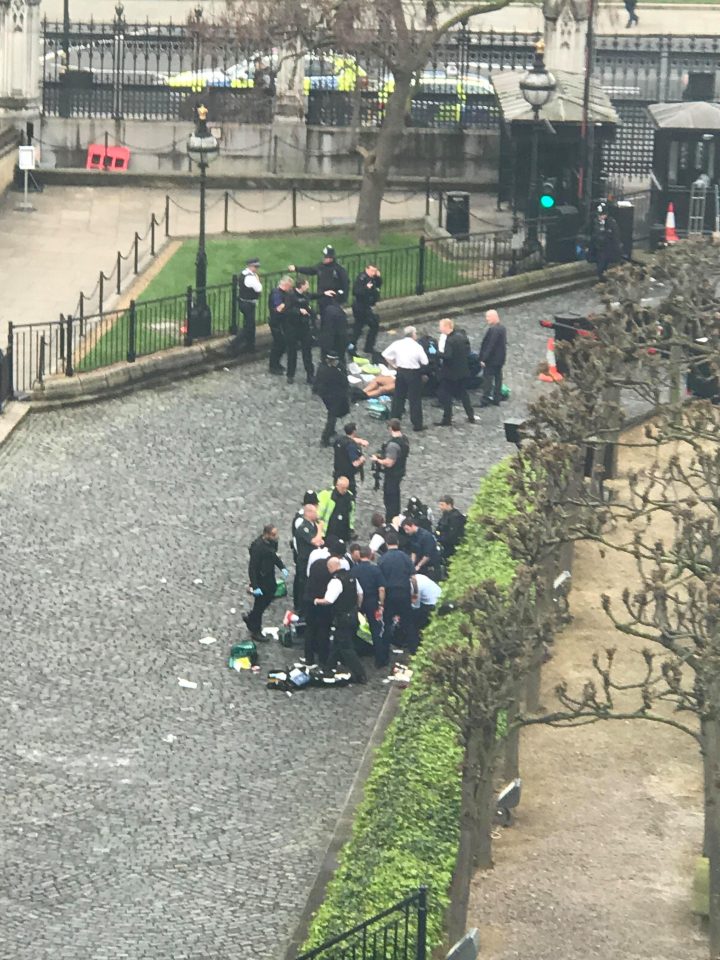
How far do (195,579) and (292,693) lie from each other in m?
3.21

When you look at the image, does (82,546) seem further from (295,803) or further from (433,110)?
(433,110)

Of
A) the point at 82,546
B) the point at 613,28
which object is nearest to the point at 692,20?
the point at 613,28

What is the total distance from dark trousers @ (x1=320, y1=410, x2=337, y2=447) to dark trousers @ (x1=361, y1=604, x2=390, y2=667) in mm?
6854

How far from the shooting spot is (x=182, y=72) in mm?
49250

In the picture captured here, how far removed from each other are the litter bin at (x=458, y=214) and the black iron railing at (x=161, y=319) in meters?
1.47

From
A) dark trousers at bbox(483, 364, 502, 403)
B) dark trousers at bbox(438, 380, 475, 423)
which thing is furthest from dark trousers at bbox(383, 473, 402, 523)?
dark trousers at bbox(483, 364, 502, 403)

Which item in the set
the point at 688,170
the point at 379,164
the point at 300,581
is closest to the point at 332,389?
the point at 300,581

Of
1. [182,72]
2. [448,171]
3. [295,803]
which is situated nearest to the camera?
[295,803]

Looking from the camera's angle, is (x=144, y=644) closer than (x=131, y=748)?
No

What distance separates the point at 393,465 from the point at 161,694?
5.46m

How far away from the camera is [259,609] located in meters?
24.4

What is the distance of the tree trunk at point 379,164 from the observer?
129 ft

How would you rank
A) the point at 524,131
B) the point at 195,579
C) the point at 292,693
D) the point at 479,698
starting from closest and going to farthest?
the point at 479,698 < the point at 292,693 < the point at 195,579 < the point at 524,131

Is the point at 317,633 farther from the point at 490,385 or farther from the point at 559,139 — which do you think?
the point at 559,139
